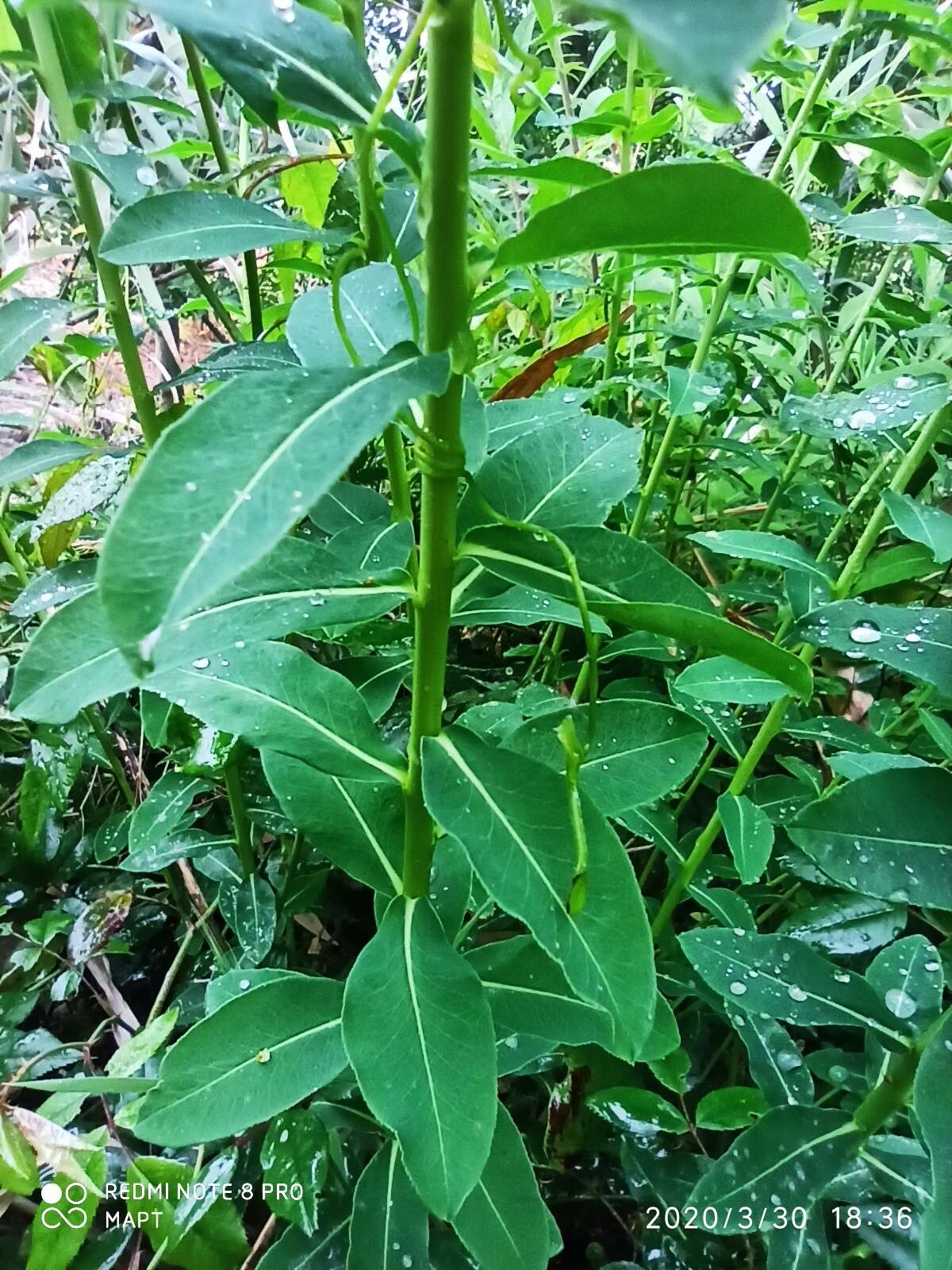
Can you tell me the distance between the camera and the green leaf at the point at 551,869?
1.20 feet

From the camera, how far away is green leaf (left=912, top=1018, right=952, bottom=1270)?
0.38m

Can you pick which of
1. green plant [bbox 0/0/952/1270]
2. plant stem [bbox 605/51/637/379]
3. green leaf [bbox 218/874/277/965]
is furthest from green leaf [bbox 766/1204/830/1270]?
plant stem [bbox 605/51/637/379]

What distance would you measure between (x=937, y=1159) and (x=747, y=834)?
257mm

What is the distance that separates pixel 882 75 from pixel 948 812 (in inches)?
43.6

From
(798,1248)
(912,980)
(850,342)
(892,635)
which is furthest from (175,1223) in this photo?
(850,342)

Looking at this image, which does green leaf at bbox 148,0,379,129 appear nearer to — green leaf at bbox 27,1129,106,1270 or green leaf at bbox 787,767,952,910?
green leaf at bbox 787,767,952,910

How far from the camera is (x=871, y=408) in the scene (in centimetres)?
63

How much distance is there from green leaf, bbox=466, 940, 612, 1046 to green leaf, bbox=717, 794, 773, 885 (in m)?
0.16

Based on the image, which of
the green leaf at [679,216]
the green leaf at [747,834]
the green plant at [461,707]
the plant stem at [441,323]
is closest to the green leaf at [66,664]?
the green plant at [461,707]

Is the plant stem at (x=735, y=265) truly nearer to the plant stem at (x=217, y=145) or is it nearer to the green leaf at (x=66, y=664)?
the plant stem at (x=217, y=145)

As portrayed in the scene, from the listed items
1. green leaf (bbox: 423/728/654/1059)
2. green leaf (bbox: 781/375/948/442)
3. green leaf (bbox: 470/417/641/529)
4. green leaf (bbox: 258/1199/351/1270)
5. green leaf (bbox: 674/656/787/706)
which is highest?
green leaf (bbox: 470/417/641/529)

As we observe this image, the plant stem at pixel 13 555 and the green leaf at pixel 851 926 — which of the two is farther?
the plant stem at pixel 13 555

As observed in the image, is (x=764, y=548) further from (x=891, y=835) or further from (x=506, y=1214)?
(x=506, y=1214)

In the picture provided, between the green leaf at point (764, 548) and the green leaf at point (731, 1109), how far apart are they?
0.41 meters
